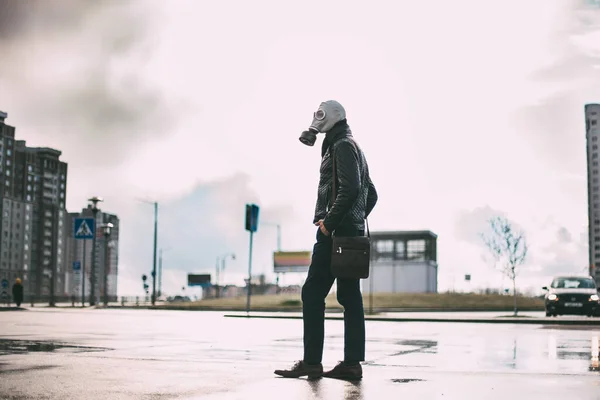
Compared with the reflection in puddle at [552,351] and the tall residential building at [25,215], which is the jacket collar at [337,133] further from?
the tall residential building at [25,215]

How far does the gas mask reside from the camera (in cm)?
668

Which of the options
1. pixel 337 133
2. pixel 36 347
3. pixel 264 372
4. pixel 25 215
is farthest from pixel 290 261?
pixel 25 215

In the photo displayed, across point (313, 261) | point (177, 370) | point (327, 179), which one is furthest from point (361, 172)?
point (177, 370)

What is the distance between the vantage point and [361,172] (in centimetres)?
675

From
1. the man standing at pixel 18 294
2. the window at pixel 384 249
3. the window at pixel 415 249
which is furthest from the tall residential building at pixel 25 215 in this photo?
the man standing at pixel 18 294

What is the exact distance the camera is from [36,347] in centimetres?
939

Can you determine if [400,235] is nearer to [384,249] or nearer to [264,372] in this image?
[384,249]

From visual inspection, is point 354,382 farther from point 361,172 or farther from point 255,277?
point 255,277

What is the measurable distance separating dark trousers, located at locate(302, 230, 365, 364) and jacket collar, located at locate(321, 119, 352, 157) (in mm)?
747

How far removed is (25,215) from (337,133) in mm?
183283

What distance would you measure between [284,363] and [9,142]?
179 meters

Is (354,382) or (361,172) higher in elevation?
(361,172)

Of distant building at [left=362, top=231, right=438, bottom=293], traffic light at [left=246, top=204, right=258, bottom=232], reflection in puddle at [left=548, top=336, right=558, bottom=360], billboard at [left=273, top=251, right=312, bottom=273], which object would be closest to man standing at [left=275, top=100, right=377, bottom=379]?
reflection in puddle at [left=548, top=336, right=558, bottom=360]

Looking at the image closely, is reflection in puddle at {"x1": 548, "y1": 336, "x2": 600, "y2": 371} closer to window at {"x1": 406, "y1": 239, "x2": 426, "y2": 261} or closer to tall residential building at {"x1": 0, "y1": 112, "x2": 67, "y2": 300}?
window at {"x1": 406, "y1": 239, "x2": 426, "y2": 261}
